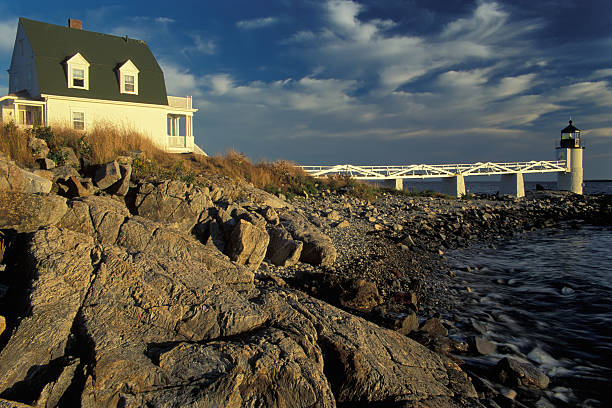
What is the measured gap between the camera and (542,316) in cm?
834

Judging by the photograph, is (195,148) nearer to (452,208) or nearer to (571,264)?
(452,208)

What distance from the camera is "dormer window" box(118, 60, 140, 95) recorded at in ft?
76.0

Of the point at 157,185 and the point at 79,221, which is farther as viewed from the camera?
the point at 157,185

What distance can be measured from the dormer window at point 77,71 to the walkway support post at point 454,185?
27174 millimetres

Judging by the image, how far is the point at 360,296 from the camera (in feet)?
24.9

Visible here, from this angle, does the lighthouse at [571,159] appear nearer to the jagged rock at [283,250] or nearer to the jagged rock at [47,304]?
the jagged rock at [283,250]

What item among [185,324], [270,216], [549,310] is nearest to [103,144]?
[270,216]

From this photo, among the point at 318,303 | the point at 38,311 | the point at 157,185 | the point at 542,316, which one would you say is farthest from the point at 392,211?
the point at 38,311

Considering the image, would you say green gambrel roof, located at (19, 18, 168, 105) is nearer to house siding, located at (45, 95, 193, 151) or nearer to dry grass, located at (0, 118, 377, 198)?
house siding, located at (45, 95, 193, 151)

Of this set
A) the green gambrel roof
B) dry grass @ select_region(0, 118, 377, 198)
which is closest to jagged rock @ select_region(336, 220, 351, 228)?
dry grass @ select_region(0, 118, 377, 198)

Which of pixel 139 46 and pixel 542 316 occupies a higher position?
pixel 139 46

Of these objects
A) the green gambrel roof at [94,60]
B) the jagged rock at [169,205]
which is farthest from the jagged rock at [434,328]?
the green gambrel roof at [94,60]

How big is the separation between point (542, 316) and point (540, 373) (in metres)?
3.13

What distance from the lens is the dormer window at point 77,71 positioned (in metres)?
21.6
